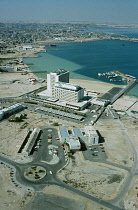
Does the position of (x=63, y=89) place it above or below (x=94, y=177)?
above

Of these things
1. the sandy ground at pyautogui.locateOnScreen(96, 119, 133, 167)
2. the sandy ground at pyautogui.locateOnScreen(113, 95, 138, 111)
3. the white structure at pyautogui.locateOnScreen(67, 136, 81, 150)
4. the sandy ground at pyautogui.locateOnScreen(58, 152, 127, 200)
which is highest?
the sandy ground at pyautogui.locateOnScreen(113, 95, 138, 111)

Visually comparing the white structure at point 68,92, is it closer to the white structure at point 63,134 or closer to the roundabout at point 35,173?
the white structure at point 63,134

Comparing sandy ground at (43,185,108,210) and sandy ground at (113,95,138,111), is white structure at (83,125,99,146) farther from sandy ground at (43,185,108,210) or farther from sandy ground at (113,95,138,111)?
sandy ground at (113,95,138,111)

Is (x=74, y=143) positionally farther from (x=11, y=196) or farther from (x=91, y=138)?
(x=11, y=196)

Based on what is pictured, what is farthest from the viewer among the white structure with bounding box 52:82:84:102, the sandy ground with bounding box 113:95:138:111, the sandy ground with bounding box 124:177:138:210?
the sandy ground with bounding box 113:95:138:111

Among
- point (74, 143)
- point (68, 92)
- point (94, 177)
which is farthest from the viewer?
point (68, 92)

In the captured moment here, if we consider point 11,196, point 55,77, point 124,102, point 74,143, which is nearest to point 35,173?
point 11,196

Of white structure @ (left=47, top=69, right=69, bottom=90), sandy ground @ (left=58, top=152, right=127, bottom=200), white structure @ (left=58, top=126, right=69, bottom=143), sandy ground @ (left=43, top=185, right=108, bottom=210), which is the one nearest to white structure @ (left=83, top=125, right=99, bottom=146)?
white structure @ (left=58, top=126, right=69, bottom=143)
